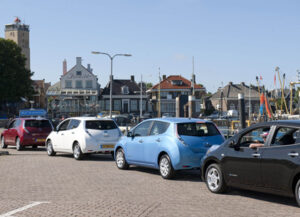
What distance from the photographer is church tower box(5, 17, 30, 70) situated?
15000 cm

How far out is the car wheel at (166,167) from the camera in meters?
11.7

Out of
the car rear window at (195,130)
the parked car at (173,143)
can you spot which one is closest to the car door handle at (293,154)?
the parked car at (173,143)

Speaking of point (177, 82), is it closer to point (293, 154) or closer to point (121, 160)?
point (121, 160)

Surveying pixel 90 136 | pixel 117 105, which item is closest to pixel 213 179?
pixel 90 136

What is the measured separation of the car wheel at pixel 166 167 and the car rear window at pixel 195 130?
0.74m

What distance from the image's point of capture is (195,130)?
469 inches

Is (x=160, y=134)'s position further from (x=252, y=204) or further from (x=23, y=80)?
(x=23, y=80)

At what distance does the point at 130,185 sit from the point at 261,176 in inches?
136

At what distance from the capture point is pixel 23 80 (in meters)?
69.4

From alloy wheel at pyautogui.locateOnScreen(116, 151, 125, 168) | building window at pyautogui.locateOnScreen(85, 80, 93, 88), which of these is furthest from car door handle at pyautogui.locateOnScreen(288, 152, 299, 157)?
building window at pyautogui.locateOnScreen(85, 80, 93, 88)

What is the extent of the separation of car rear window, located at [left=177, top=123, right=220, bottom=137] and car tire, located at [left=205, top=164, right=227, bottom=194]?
1.94m

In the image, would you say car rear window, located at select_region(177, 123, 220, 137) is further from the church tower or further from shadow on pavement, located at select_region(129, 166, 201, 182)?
the church tower

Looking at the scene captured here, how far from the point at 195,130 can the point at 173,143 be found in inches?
26.8

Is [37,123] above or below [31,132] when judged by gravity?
above
